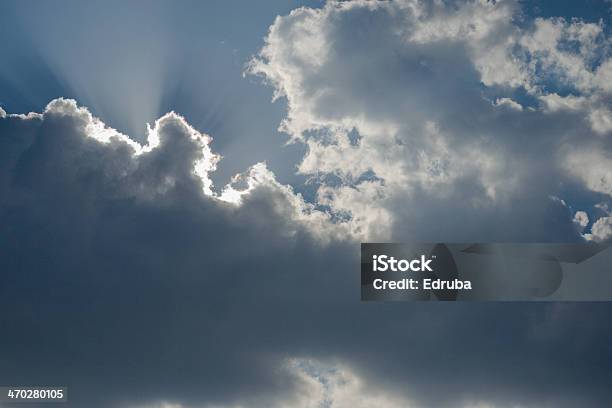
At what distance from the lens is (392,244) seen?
9894 centimetres

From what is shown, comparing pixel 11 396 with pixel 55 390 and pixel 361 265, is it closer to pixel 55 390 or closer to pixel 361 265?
pixel 55 390

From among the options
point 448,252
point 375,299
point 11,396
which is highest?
point 448,252

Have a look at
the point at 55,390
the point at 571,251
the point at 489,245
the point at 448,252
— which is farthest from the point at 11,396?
the point at 571,251

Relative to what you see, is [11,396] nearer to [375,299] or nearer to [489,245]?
[375,299]

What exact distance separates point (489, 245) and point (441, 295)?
41.4 ft

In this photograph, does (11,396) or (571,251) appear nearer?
(11,396)

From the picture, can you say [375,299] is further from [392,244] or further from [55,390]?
[55,390]

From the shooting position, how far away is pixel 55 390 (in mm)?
98188

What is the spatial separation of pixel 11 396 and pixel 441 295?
74.8 m

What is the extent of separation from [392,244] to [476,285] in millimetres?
16674

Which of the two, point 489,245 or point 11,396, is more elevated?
point 489,245

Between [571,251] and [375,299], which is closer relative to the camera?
[375,299]

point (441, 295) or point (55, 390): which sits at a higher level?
point (441, 295)

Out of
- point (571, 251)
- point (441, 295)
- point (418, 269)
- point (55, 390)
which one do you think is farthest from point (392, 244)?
point (55, 390)
